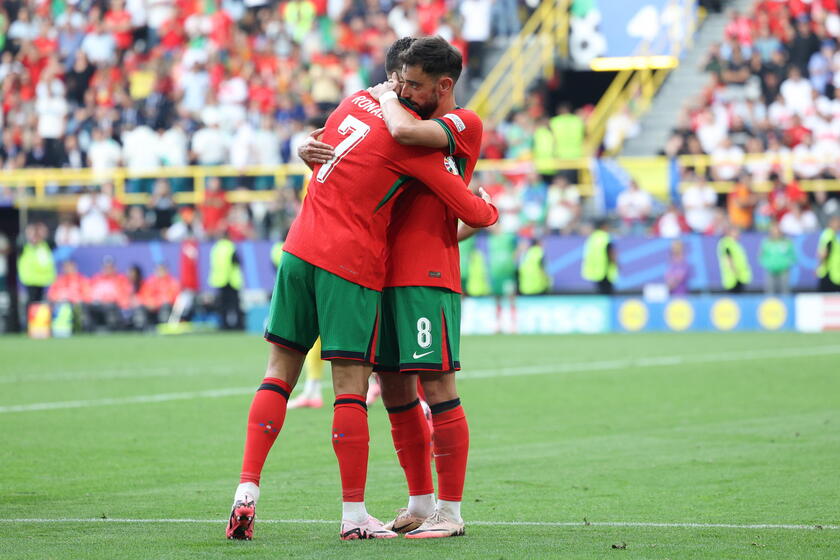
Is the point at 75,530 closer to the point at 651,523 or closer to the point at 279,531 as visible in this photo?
the point at 279,531

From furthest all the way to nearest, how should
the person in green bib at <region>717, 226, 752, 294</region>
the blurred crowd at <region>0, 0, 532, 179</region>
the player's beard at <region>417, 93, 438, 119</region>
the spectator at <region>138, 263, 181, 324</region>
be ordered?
the blurred crowd at <region>0, 0, 532, 179</region>
the spectator at <region>138, 263, 181, 324</region>
the person in green bib at <region>717, 226, 752, 294</region>
the player's beard at <region>417, 93, 438, 119</region>

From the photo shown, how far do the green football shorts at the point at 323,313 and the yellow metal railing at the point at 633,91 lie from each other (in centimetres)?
2248

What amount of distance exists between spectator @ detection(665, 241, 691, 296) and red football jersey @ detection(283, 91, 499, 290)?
18.4 m

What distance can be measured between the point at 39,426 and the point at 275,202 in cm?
1690

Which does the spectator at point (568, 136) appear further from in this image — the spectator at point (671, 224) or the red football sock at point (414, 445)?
the red football sock at point (414, 445)

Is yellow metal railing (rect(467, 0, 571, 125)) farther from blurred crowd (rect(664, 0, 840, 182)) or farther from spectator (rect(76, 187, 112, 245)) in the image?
spectator (rect(76, 187, 112, 245))

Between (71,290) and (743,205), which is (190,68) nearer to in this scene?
(71,290)

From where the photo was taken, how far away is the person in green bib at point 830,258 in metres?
23.3

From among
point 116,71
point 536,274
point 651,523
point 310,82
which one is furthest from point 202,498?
point 116,71

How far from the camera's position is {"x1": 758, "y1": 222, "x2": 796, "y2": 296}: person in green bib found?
2345cm

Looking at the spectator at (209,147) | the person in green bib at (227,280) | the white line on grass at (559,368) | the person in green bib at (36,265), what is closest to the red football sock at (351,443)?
the white line on grass at (559,368)

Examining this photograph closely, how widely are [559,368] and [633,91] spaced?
46.4 ft

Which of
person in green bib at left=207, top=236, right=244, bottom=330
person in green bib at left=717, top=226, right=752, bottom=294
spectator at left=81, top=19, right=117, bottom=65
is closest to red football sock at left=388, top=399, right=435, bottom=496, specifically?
person in green bib at left=717, top=226, right=752, bottom=294

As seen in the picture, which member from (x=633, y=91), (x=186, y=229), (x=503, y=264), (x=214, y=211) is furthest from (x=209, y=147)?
(x=633, y=91)
